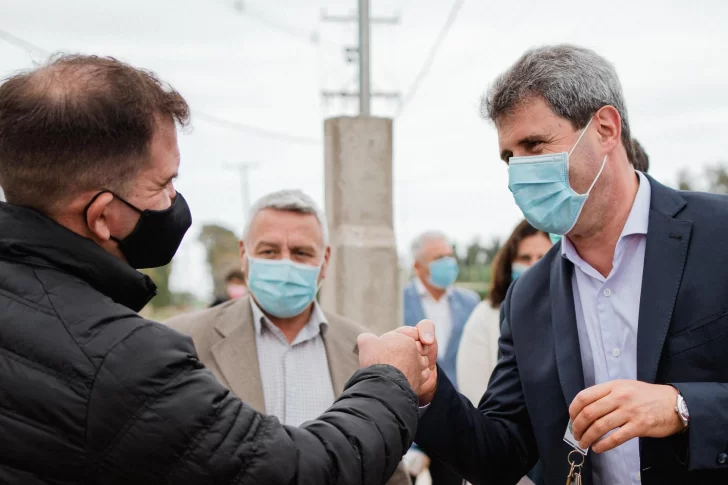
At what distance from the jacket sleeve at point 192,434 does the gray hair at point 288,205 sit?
2.48 metres

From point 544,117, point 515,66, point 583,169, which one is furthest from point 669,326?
point 515,66

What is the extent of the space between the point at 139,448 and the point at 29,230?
1.82 ft

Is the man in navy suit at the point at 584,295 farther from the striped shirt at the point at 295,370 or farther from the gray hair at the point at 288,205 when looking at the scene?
the gray hair at the point at 288,205

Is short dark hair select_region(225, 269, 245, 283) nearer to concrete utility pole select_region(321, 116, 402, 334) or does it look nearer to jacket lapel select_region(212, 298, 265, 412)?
concrete utility pole select_region(321, 116, 402, 334)

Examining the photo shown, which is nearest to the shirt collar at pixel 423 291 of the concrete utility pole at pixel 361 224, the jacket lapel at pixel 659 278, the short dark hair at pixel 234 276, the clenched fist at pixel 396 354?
the concrete utility pole at pixel 361 224

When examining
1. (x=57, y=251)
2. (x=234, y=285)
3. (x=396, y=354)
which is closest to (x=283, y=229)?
(x=396, y=354)

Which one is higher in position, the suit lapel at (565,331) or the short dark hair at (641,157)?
the short dark hair at (641,157)

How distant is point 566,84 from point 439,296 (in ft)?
16.7

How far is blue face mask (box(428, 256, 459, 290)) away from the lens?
7551mm

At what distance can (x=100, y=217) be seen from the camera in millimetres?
1958

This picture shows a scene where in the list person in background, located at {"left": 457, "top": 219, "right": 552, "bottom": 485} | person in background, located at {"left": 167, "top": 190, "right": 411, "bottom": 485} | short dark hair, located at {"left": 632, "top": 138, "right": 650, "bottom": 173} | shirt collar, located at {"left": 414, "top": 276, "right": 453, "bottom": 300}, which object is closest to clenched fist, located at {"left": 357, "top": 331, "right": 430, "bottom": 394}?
person in background, located at {"left": 167, "top": 190, "right": 411, "bottom": 485}

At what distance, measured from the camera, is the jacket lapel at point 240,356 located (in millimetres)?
3781

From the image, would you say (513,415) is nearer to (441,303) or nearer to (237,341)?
(237,341)

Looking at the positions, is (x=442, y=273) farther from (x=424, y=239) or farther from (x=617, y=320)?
(x=617, y=320)
